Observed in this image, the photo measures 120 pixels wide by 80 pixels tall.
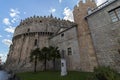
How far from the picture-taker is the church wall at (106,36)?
38.7ft

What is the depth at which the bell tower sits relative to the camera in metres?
15.0

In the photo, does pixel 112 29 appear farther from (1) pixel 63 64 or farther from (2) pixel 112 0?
(1) pixel 63 64

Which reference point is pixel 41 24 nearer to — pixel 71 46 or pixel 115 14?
pixel 71 46

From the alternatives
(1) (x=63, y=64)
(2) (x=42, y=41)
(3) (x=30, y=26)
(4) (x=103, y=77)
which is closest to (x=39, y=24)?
(3) (x=30, y=26)

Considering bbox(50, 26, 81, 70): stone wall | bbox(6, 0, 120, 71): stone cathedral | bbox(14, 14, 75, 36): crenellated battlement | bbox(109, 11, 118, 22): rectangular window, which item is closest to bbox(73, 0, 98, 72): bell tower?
bbox(6, 0, 120, 71): stone cathedral

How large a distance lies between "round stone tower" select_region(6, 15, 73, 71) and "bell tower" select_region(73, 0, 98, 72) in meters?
14.7

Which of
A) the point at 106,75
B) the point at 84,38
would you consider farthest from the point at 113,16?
the point at 106,75

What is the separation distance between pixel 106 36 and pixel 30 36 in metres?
27.8

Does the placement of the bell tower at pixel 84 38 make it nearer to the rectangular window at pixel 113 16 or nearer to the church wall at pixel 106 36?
the church wall at pixel 106 36

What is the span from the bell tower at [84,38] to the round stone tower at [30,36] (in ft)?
48.2

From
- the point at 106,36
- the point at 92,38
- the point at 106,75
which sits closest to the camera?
the point at 106,75

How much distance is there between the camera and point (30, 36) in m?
35.3

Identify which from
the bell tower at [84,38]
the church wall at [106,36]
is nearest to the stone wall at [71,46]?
the bell tower at [84,38]

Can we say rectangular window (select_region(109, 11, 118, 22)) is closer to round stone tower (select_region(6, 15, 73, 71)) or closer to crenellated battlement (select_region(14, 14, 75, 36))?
round stone tower (select_region(6, 15, 73, 71))
